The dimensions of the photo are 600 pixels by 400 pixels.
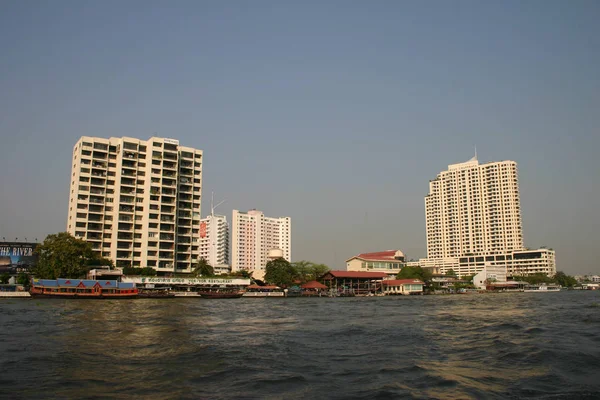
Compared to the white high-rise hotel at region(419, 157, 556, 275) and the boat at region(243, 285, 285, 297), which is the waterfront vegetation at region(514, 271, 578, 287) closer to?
the white high-rise hotel at region(419, 157, 556, 275)

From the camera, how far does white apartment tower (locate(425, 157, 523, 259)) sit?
448 feet

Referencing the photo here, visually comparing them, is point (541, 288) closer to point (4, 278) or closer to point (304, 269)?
point (304, 269)

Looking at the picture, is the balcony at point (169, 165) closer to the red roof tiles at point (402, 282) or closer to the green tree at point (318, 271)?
the green tree at point (318, 271)

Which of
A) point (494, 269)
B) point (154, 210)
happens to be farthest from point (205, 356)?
point (494, 269)

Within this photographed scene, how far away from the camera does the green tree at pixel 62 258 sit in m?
58.0

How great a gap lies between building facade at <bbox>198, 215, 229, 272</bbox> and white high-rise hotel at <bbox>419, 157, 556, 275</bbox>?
65878 millimetres

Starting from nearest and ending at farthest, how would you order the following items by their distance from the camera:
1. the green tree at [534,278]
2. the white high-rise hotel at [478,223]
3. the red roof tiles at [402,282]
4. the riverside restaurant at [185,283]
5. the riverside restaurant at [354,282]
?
the riverside restaurant at [185,283], the riverside restaurant at [354,282], the red roof tiles at [402,282], the green tree at [534,278], the white high-rise hotel at [478,223]

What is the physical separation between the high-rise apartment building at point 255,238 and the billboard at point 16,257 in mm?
77287

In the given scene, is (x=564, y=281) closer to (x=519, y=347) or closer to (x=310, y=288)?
(x=310, y=288)

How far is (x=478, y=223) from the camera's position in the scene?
14188cm

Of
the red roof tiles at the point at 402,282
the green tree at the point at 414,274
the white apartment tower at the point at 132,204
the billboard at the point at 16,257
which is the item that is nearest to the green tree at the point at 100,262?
the white apartment tower at the point at 132,204

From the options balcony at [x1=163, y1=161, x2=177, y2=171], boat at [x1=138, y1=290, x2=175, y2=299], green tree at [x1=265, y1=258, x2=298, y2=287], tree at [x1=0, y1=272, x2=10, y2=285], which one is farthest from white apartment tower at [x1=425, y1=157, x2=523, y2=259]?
tree at [x1=0, y1=272, x2=10, y2=285]

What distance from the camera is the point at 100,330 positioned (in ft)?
72.7

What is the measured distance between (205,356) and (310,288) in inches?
2759
